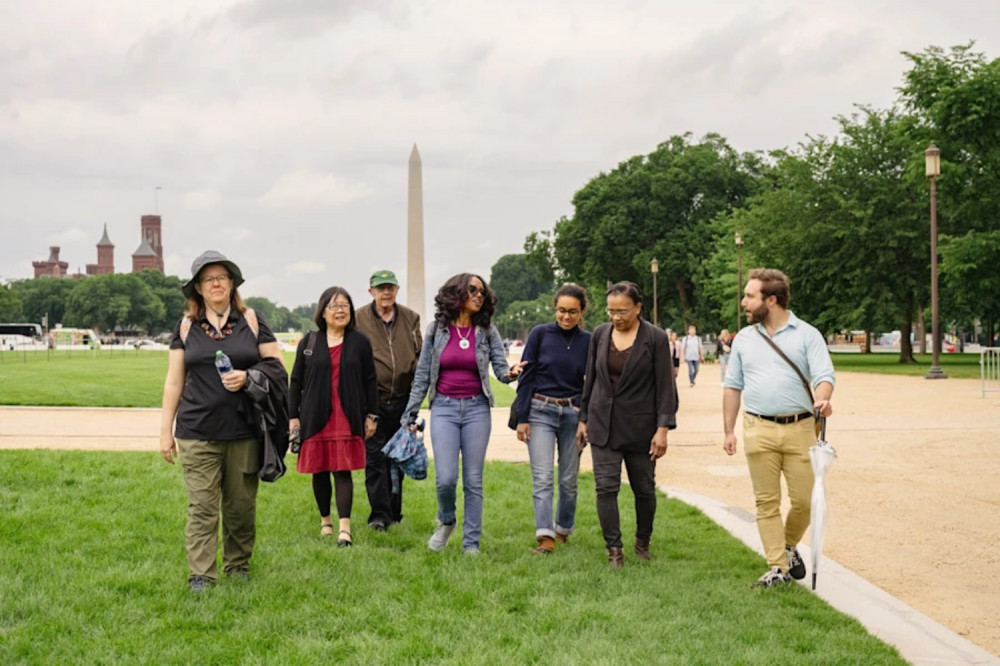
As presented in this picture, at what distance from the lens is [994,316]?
4141 cm

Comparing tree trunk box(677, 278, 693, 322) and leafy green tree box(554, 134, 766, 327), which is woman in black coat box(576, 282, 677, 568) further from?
tree trunk box(677, 278, 693, 322)

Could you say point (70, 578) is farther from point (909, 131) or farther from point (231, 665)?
point (909, 131)

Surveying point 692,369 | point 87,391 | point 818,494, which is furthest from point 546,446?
point 692,369

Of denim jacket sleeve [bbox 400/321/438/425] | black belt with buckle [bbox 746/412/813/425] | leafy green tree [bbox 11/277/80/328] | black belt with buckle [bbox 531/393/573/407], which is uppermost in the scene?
leafy green tree [bbox 11/277/80/328]

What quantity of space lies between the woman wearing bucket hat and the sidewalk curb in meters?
3.26

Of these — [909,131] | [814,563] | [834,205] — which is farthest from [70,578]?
[834,205]

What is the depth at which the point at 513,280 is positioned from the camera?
152750 mm

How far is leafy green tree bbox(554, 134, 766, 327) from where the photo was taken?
62312 millimetres

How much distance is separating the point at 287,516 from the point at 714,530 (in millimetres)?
3181

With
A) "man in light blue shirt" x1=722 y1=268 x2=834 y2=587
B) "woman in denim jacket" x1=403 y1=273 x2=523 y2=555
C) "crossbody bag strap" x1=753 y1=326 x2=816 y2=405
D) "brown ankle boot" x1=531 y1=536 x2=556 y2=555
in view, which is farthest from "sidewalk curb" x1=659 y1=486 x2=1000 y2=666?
"woman in denim jacket" x1=403 y1=273 x2=523 y2=555

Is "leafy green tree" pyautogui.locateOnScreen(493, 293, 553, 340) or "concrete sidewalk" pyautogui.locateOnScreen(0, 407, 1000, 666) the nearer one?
"concrete sidewalk" pyautogui.locateOnScreen(0, 407, 1000, 666)

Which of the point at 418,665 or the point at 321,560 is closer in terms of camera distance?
the point at 418,665

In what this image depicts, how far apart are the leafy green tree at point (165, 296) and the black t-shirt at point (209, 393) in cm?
14033

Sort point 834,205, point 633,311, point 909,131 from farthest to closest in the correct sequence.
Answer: point 834,205 → point 909,131 → point 633,311
